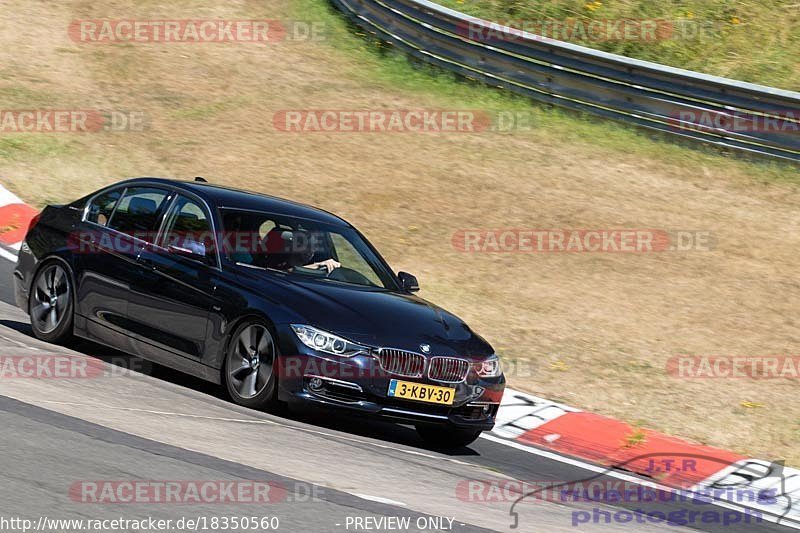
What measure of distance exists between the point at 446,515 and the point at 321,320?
2171 mm

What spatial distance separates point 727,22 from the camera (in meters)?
20.2

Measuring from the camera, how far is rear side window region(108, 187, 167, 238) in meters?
9.12

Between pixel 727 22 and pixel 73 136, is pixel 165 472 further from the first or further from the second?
pixel 727 22

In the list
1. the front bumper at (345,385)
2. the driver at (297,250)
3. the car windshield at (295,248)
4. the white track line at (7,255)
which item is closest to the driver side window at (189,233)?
the car windshield at (295,248)

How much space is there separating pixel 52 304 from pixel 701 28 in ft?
45.0

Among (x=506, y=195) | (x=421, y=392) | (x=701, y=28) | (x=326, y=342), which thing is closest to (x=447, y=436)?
(x=421, y=392)

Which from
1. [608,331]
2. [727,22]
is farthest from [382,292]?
[727,22]

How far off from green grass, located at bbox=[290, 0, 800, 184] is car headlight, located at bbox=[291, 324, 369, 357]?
959 centimetres

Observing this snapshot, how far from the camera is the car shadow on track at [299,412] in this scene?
8312 mm

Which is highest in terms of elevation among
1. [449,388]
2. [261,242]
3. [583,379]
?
[261,242]

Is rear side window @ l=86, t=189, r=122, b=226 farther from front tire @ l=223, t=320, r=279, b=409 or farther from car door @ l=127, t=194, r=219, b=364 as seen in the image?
front tire @ l=223, t=320, r=279, b=409

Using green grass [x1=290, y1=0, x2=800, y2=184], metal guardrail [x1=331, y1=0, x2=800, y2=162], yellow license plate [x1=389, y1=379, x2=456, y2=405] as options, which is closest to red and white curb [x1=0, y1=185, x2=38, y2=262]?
yellow license plate [x1=389, y1=379, x2=456, y2=405]

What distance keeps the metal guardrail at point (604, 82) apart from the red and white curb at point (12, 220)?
299 inches

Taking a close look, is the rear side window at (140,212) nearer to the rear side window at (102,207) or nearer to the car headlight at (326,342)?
the rear side window at (102,207)
